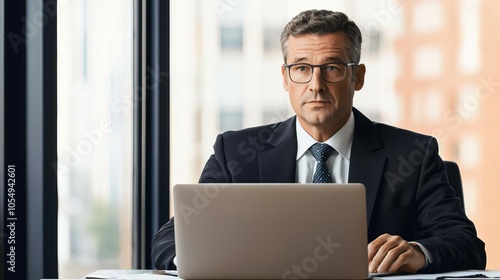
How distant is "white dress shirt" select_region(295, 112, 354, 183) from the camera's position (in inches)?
87.4

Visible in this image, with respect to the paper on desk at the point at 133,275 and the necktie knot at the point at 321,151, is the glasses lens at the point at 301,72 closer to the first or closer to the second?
the necktie knot at the point at 321,151

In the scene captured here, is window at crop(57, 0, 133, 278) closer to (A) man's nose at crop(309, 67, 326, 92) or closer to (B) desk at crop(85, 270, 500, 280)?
(B) desk at crop(85, 270, 500, 280)

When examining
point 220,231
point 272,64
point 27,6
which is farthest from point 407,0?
point 220,231

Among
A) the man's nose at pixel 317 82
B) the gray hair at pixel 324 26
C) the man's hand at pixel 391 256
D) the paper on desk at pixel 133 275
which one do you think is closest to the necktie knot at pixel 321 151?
the man's nose at pixel 317 82

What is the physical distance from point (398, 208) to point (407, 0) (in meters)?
2.11

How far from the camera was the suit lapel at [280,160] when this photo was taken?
2221mm

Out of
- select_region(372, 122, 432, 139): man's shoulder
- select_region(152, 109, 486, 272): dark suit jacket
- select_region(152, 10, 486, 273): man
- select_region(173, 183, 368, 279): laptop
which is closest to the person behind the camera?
select_region(173, 183, 368, 279): laptop

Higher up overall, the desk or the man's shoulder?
the man's shoulder

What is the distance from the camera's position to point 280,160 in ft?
7.32

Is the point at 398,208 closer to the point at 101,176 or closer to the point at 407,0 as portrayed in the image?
the point at 101,176

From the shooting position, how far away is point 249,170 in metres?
2.27

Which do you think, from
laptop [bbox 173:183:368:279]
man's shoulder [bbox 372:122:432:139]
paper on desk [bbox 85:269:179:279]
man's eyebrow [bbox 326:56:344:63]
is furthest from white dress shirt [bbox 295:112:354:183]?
laptop [bbox 173:183:368:279]

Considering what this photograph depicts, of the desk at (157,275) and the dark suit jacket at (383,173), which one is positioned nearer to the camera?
the desk at (157,275)

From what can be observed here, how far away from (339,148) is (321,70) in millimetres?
256
